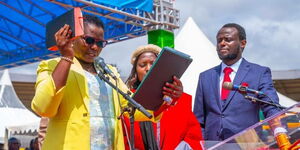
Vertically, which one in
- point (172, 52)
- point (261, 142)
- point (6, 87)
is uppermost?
point (6, 87)

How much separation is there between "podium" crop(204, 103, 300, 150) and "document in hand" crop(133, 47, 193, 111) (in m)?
0.63

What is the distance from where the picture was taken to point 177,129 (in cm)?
348

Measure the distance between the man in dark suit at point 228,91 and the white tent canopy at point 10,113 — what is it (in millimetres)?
8123

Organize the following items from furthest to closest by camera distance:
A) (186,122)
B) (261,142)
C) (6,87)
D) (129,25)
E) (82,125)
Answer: (6,87)
(129,25)
(186,122)
(82,125)
(261,142)

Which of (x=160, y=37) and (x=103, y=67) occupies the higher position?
(x=160, y=37)

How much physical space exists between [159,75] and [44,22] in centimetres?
866

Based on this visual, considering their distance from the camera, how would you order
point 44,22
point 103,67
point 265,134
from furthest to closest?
point 44,22 < point 103,67 < point 265,134

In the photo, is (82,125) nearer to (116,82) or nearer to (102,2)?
(116,82)

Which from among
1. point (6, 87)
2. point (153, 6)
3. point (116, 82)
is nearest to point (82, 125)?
point (116, 82)

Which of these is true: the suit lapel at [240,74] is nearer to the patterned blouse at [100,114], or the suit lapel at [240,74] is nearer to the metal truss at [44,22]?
the patterned blouse at [100,114]

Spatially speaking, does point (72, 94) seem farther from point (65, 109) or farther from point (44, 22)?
point (44, 22)

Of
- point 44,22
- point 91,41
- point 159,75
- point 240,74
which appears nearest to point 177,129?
point 240,74

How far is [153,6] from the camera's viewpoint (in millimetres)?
9398

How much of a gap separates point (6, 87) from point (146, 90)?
11.1 metres
